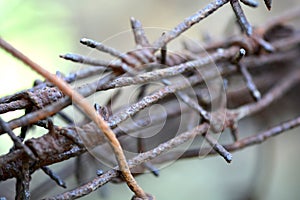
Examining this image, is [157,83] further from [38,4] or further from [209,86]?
[38,4]

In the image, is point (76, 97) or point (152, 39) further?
point (152, 39)

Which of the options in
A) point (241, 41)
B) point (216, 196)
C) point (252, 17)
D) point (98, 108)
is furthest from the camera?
point (252, 17)

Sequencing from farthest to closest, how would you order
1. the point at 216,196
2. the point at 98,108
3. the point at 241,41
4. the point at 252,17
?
the point at 252,17 → the point at 216,196 → the point at 241,41 → the point at 98,108

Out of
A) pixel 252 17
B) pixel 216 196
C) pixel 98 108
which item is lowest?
pixel 216 196

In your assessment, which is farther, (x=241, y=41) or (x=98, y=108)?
(x=241, y=41)

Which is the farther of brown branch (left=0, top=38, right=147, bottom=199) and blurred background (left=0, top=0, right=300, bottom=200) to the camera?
blurred background (left=0, top=0, right=300, bottom=200)

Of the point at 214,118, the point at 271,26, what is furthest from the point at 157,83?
the point at 271,26

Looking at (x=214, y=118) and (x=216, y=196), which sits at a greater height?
(x=214, y=118)

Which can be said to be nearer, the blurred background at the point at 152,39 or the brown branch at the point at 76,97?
the brown branch at the point at 76,97
